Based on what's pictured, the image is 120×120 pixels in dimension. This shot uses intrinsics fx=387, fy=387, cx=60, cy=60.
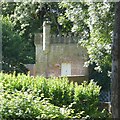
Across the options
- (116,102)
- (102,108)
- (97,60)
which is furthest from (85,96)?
(116,102)

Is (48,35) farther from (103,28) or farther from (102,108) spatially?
(102,108)

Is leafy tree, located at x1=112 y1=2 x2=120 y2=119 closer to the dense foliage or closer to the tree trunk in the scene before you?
the tree trunk

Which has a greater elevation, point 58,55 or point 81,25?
point 81,25

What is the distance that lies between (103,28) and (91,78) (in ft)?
1.50

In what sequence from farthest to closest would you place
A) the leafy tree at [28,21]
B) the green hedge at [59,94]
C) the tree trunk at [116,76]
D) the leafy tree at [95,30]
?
the leafy tree at [28,21] < the leafy tree at [95,30] < the green hedge at [59,94] < the tree trunk at [116,76]

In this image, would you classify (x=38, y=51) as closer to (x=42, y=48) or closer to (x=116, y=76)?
(x=42, y=48)

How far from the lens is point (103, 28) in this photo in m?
2.56

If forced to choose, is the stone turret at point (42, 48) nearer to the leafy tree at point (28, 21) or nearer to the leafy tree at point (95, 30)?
the leafy tree at point (28, 21)

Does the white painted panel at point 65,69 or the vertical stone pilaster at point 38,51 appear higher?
the vertical stone pilaster at point 38,51

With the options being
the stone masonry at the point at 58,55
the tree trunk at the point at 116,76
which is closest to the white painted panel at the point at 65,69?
the stone masonry at the point at 58,55

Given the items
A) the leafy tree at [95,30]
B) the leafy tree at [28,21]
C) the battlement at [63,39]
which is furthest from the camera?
the leafy tree at [28,21]

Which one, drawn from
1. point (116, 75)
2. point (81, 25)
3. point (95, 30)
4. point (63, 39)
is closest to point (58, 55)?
point (63, 39)

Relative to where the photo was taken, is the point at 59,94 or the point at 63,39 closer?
the point at 59,94

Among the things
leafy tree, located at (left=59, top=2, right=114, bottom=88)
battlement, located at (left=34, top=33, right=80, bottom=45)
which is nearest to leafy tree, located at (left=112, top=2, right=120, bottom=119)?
leafy tree, located at (left=59, top=2, right=114, bottom=88)
